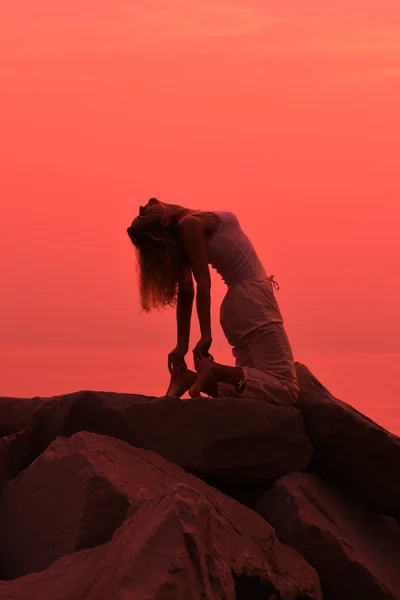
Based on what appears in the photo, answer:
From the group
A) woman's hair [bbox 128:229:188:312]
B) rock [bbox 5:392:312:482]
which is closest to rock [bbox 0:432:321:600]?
rock [bbox 5:392:312:482]

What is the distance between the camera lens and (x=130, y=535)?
523 centimetres

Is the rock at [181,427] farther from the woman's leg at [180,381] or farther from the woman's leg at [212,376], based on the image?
the woman's leg at [180,381]

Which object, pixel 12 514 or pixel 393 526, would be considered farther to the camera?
pixel 393 526

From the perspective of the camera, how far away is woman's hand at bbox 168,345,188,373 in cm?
775

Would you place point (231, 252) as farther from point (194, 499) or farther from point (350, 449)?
point (194, 499)

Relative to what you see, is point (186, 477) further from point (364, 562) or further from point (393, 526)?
point (393, 526)

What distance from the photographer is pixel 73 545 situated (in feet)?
19.7

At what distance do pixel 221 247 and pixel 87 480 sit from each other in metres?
2.14

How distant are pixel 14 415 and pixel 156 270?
1.63 meters

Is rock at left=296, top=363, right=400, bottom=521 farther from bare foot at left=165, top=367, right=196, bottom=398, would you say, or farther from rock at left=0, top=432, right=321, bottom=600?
rock at left=0, top=432, right=321, bottom=600

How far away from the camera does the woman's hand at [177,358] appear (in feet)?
25.4

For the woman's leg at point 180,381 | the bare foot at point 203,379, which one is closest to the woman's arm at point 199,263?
the bare foot at point 203,379

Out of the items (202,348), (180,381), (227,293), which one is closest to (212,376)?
(202,348)

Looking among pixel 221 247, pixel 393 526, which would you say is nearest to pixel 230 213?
pixel 221 247
